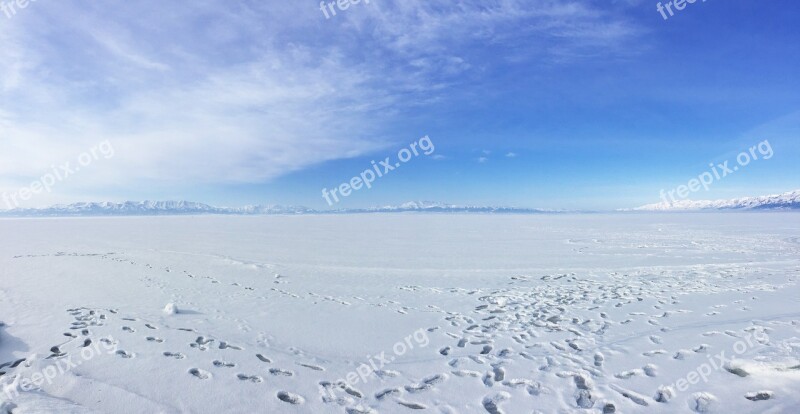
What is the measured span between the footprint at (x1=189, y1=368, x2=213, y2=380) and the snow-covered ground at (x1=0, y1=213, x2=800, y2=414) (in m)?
0.04

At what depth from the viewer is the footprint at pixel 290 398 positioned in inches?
211

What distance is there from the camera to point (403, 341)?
7.75 meters

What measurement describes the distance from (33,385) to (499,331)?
816 centimetres

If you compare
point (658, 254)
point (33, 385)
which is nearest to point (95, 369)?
point (33, 385)

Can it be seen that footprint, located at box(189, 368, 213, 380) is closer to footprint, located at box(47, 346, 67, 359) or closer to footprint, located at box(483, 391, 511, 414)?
footprint, located at box(47, 346, 67, 359)

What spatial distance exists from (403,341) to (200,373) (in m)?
3.71

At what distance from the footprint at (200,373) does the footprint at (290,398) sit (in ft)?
4.62

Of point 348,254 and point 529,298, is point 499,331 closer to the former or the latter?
point 529,298

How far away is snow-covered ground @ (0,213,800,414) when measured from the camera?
5414 mm

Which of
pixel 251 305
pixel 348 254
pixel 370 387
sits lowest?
pixel 370 387

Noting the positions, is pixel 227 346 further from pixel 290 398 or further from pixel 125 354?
pixel 290 398

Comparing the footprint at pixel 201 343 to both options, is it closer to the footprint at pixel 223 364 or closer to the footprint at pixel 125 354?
the footprint at pixel 223 364

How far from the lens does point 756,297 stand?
35.0 feet

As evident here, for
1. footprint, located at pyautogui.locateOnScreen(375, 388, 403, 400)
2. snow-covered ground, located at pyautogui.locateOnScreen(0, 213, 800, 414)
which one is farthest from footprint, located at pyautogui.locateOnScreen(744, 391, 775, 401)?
footprint, located at pyautogui.locateOnScreen(375, 388, 403, 400)
